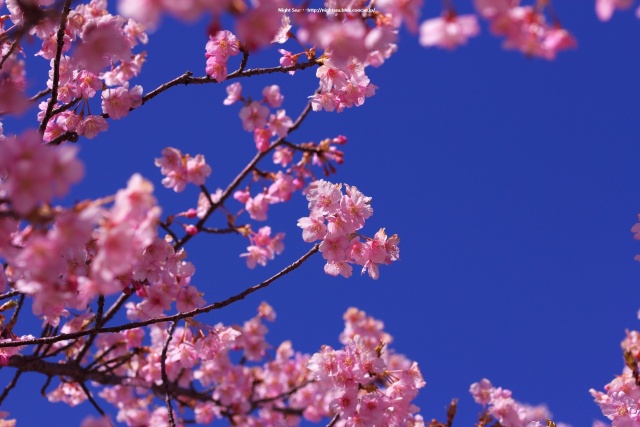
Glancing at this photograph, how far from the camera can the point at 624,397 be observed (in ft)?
15.8

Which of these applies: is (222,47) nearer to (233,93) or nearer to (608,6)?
(233,93)

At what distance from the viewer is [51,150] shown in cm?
195

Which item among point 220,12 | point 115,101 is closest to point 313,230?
point 115,101

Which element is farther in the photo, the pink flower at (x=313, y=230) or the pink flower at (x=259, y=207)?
the pink flower at (x=259, y=207)

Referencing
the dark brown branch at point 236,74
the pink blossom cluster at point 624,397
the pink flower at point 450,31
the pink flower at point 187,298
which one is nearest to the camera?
the pink flower at point 450,31

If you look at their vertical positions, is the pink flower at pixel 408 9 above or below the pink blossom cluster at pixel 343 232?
below

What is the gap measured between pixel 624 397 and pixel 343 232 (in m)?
2.93

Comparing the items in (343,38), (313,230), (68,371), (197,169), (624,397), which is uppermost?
(197,169)

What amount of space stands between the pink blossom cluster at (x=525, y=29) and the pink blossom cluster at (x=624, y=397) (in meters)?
3.41

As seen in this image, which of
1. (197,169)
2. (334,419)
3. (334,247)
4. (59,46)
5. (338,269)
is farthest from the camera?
(197,169)

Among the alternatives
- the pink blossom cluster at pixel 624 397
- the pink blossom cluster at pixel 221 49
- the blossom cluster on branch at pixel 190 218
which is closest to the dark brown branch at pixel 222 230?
the blossom cluster on branch at pixel 190 218

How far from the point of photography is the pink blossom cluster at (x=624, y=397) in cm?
462

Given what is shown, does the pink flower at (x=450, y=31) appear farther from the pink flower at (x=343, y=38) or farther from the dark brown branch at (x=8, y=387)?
the dark brown branch at (x=8, y=387)

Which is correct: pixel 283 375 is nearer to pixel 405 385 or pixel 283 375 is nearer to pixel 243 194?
pixel 243 194
